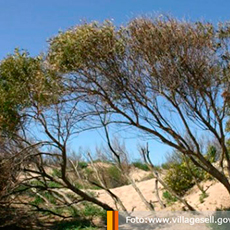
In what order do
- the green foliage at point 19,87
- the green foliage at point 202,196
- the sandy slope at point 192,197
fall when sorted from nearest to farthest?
the green foliage at point 19,87, the sandy slope at point 192,197, the green foliage at point 202,196

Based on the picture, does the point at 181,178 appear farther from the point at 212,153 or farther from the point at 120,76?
the point at 120,76

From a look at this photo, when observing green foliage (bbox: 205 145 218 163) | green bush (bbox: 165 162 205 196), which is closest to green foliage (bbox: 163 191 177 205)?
green bush (bbox: 165 162 205 196)

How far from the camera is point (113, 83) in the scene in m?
10.6

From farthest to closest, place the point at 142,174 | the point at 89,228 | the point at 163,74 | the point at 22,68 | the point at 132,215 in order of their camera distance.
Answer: the point at 142,174 < the point at 132,215 < the point at 89,228 < the point at 22,68 < the point at 163,74

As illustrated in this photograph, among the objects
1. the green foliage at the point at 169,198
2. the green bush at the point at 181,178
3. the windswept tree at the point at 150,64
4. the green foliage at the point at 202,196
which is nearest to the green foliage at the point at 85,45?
the windswept tree at the point at 150,64

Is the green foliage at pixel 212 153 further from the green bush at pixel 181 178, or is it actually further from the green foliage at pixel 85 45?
the green foliage at pixel 85 45

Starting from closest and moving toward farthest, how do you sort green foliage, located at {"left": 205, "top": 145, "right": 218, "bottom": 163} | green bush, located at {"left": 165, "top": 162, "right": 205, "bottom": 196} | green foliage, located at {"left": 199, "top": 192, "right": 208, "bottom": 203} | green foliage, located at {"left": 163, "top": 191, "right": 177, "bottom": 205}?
green foliage, located at {"left": 199, "top": 192, "right": 208, "bottom": 203}, green foliage, located at {"left": 163, "top": 191, "right": 177, "bottom": 205}, green bush, located at {"left": 165, "top": 162, "right": 205, "bottom": 196}, green foliage, located at {"left": 205, "top": 145, "right": 218, "bottom": 163}

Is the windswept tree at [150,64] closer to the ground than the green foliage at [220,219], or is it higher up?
higher up

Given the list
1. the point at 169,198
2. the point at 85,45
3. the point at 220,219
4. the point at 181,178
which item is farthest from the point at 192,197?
the point at 85,45

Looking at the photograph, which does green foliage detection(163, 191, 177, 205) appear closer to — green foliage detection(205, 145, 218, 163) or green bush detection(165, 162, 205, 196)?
green bush detection(165, 162, 205, 196)

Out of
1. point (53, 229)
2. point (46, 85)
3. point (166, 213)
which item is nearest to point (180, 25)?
point (46, 85)

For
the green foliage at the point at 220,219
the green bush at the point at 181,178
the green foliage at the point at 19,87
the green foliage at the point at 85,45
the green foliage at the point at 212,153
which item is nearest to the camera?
the green foliage at the point at 220,219

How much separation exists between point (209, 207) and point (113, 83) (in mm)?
5053

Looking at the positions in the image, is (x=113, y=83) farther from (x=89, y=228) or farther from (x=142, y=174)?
(x=142, y=174)
